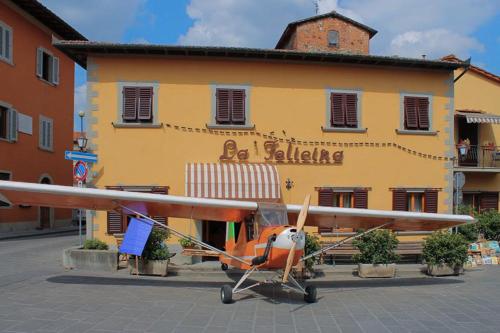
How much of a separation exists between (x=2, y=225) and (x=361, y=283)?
17830 millimetres

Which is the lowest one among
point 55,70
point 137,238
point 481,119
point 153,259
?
point 153,259

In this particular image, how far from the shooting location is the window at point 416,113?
16.3 metres

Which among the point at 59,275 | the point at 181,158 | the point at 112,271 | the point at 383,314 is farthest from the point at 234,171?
the point at 383,314

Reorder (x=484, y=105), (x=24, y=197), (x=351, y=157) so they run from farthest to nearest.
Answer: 1. (x=484, y=105)
2. (x=351, y=157)
3. (x=24, y=197)

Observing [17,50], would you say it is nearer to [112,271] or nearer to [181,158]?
[181,158]

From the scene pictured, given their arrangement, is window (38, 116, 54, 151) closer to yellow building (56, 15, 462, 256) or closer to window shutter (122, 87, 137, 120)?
yellow building (56, 15, 462, 256)

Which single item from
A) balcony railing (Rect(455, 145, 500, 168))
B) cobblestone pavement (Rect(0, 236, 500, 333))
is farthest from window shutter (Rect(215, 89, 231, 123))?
balcony railing (Rect(455, 145, 500, 168))

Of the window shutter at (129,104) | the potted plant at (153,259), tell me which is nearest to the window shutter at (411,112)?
the window shutter at (129,104)

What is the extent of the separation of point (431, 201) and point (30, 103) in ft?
66.0

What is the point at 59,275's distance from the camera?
11.6m

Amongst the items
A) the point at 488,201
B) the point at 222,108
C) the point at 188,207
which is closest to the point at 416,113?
the point at 488,201

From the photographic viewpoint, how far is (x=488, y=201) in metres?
19.9

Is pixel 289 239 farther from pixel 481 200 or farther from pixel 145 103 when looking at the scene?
pixel 481 200

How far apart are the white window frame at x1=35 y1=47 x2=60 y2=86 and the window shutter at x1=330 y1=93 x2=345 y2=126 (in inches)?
669
